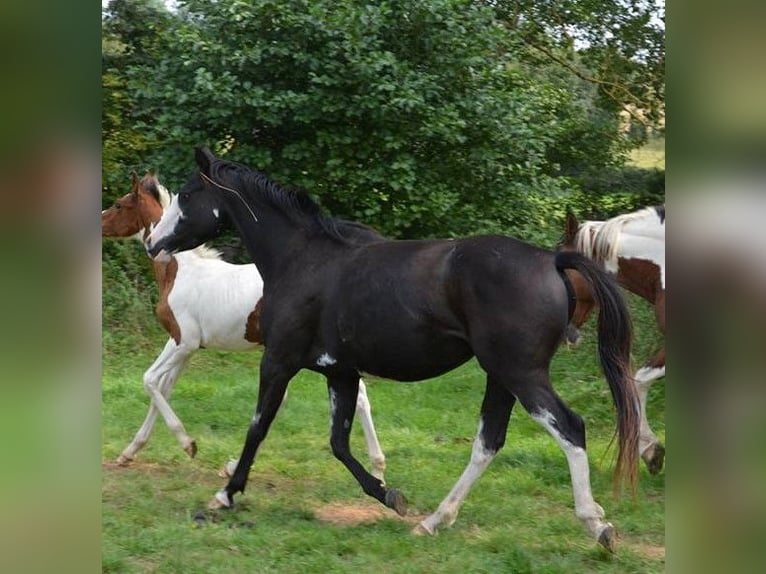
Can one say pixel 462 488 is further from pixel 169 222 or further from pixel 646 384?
pixel 169 222

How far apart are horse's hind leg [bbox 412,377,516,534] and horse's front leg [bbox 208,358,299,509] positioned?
3.25 ft

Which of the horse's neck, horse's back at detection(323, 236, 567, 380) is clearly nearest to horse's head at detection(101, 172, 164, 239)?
the horse's neck

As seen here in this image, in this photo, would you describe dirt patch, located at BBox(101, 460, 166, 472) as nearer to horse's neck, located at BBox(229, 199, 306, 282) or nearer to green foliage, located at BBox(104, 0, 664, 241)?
horse's neck, located at BBox(229, 199, 306, 282)

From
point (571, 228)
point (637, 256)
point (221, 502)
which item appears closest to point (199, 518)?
point (221, 502)

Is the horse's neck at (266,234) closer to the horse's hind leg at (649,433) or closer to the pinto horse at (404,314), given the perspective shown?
the pinto horse at (404,314)

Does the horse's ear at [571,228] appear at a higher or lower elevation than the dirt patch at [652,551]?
higher

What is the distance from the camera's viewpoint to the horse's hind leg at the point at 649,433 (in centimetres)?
531

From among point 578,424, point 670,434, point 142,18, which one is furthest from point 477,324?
point 142,18

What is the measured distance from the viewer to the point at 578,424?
13.1 ft

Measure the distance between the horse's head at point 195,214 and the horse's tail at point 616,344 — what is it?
2.18 metres

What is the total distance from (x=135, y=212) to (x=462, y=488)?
10.2ft

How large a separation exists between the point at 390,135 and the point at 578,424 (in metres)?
3.49

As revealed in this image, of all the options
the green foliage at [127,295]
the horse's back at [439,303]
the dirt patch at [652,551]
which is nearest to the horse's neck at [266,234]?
the horse's back at [439,303]

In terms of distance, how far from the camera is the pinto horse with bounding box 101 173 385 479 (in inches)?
228
